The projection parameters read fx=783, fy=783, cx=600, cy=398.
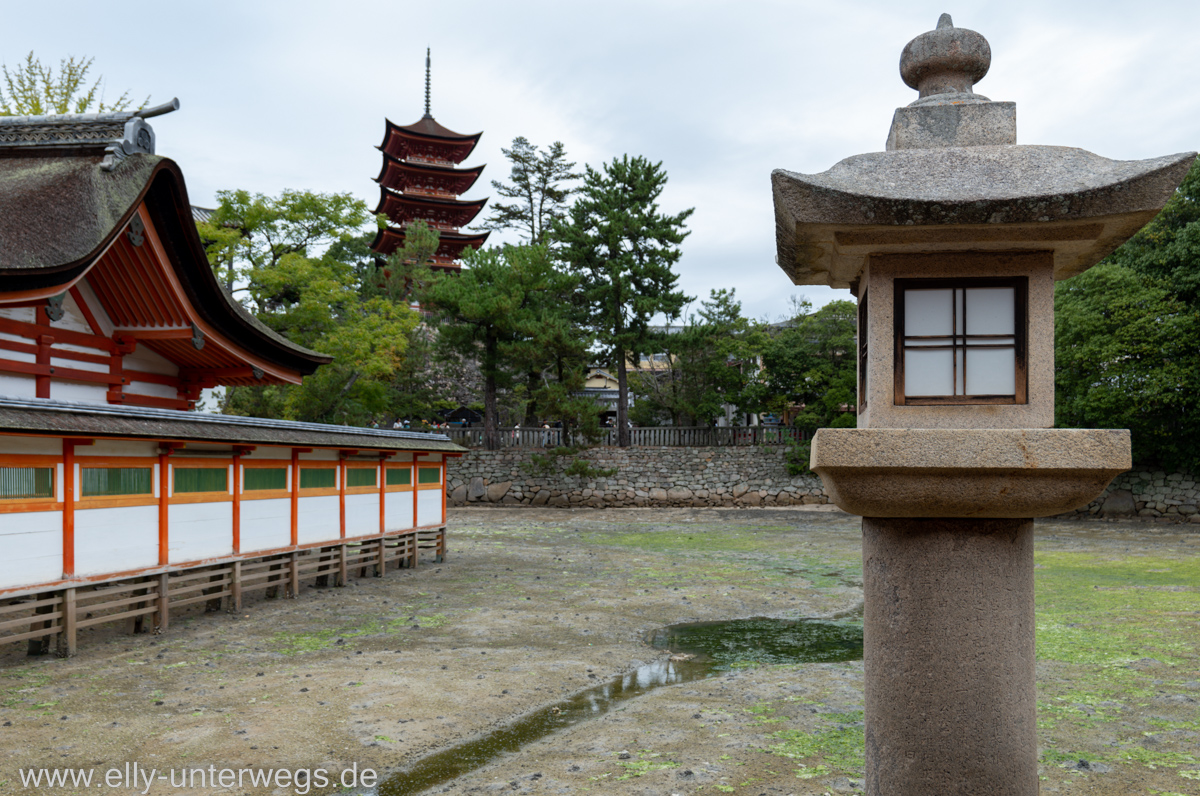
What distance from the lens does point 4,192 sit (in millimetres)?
8078

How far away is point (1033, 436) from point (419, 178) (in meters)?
37.6

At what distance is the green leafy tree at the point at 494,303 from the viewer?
24.2 meters

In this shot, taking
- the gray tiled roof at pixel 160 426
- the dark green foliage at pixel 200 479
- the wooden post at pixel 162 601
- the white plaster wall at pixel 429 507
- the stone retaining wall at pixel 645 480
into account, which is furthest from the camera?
the stone retaining wall at pixel 645 480

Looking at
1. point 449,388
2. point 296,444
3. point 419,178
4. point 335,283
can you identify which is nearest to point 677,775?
point 296,444

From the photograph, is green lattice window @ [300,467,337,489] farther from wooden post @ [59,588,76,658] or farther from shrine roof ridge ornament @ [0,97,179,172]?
shrine roof ridge ornament @ [0,97,179,172]

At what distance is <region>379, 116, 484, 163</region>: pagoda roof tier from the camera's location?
37281 mm

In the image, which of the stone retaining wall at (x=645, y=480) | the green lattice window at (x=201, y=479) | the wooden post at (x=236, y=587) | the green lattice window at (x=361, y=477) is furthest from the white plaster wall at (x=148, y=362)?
the stone retaining wall at (x=645, y=480)

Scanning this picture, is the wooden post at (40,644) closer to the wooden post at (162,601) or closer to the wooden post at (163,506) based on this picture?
the wooden post at (162,601)

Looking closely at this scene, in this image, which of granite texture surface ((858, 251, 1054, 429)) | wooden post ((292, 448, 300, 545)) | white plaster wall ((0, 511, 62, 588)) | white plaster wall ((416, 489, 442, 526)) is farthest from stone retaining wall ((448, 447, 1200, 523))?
granite texture surface ((858, 251, 1054, 429))

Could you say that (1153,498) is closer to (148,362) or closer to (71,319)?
(148,362)

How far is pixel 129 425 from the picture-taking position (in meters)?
7.52

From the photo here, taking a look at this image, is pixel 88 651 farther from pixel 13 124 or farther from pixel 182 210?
pixel 13 124

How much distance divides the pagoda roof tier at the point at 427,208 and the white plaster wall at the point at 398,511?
85.2 ft

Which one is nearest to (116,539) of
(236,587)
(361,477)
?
(236,587)
